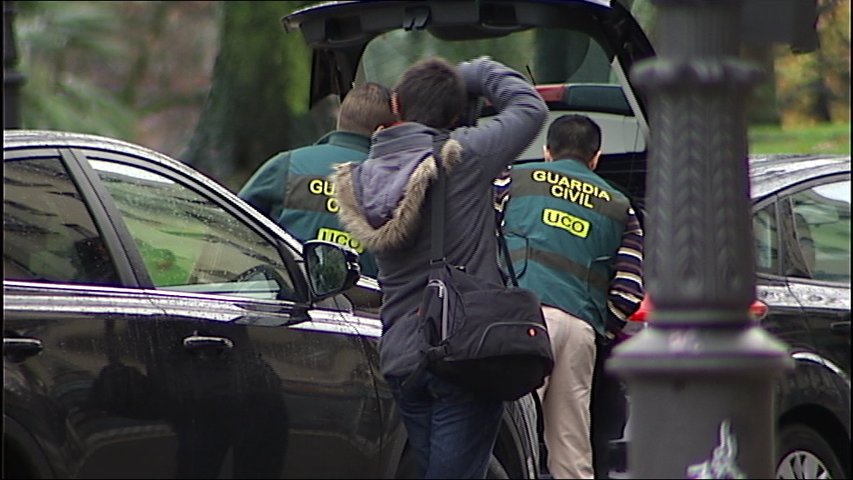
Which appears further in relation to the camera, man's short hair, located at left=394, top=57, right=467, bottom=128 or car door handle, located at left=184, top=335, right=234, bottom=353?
man's short hair, located at left=394, top=57, right=467, bottom=128

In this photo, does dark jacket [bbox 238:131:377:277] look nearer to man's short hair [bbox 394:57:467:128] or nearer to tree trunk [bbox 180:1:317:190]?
man's short hair [bbox 394:57:467:128]

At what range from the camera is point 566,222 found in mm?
6422

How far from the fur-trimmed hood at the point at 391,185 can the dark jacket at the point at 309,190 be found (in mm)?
1762

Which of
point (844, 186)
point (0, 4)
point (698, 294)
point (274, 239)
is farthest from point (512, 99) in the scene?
point (0, 4)

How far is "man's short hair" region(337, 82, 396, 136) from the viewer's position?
7.29 metres

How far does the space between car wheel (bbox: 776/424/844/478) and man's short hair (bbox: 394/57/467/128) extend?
2.42 metres

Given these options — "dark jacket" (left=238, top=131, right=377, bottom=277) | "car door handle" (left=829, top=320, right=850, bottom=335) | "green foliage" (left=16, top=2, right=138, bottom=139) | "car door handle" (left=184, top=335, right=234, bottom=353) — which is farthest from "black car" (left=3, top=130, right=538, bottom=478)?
"green foliage" (left=16, top=2, right=138, bottom=139)

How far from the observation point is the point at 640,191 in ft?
24.8

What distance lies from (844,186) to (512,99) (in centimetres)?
295

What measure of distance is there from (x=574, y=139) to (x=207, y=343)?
2.02 meters

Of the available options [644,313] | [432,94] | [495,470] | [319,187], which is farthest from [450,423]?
[319,187]

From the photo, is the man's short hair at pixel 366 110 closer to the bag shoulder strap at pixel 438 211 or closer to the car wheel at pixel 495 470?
the car wheel at pixel 495 470

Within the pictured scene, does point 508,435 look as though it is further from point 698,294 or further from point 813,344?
point 698,294

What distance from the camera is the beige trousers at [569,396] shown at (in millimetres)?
6453
